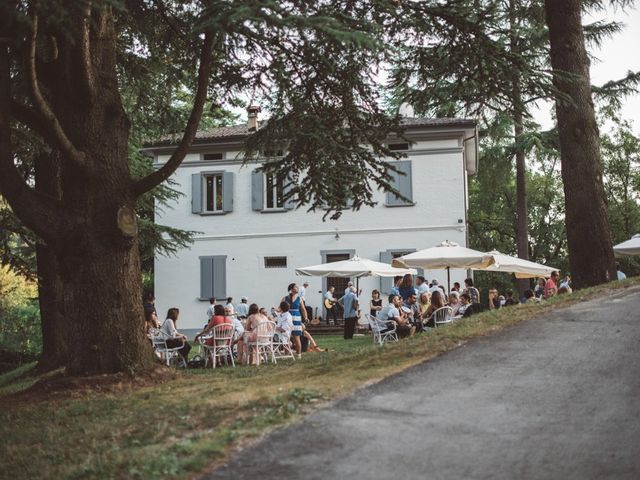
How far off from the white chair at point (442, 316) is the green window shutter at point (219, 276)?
44.6 feet

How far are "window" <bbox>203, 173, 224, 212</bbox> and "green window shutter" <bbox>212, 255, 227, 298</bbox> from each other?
1892 millimetres

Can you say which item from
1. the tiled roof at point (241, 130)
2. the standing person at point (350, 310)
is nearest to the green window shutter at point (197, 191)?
the tiled roof at point (241, 130)

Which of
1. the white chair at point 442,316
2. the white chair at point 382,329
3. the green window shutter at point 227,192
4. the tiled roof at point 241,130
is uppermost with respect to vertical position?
the tiled roof at point 241,130

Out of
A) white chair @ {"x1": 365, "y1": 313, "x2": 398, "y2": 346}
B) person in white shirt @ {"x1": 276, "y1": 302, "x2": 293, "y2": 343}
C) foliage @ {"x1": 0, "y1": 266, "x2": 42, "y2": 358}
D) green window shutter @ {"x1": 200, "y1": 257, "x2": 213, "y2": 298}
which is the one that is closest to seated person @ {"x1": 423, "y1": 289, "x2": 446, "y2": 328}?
white chair @ {"x1": 365, "y1": 313, "x2": 398, "y2": 346}

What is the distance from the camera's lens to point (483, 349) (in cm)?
787

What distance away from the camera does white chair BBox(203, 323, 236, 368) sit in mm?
13156

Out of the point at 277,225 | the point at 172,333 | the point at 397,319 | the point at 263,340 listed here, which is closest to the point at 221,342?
the point at 263,340

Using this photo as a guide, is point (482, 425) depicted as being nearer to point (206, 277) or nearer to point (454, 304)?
point (454, 304)

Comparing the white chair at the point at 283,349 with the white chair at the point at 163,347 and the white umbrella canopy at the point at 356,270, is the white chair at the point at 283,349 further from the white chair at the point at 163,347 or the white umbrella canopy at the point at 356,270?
the white umbrella canopy at the point at 356,270

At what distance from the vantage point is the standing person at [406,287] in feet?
57.5

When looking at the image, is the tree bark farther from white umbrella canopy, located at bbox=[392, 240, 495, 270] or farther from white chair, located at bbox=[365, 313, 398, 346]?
white umbrella canopy, located at bbox=[392, 240, 495, 270]

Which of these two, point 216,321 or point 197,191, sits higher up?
point 197,191

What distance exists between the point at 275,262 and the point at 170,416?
2090cm

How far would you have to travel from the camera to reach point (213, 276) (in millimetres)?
27531
